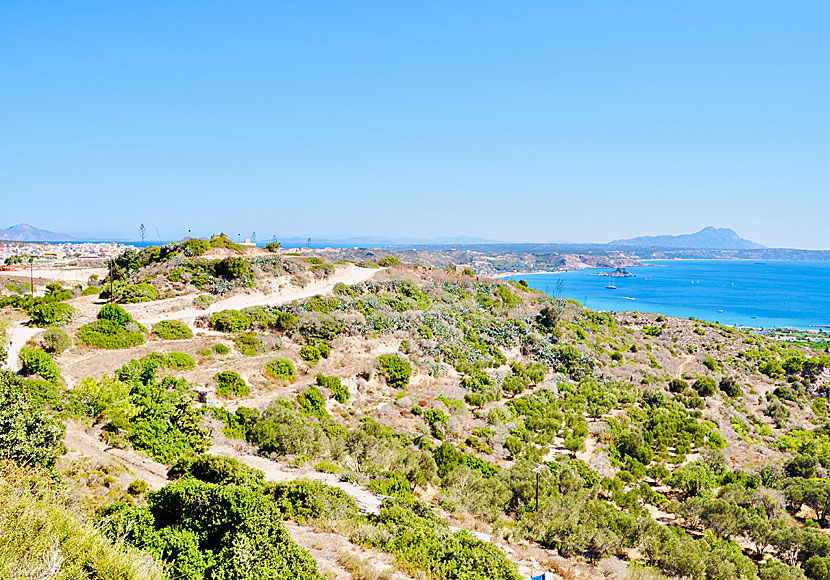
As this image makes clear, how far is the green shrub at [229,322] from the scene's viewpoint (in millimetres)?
29031

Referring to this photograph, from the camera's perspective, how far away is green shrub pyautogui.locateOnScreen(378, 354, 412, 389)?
2792 cm

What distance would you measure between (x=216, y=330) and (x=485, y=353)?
20.0m

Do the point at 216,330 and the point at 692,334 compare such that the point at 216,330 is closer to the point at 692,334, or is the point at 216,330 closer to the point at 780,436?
the point at 780,436

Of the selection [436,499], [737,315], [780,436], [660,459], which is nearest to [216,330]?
[436,499]

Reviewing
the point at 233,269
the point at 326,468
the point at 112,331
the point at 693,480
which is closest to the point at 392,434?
the point at 326,468

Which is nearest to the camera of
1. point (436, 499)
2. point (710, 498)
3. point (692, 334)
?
point (436, 499)

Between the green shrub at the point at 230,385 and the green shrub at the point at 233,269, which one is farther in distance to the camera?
the green shrub at the point at 233,269

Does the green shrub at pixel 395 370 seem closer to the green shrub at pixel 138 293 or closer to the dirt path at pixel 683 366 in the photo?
the green shrub at pixel 138 293

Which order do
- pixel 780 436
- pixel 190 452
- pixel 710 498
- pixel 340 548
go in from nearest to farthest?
pixel 340 548
pixel 190 452
pixel 710 498
pixel 780 436

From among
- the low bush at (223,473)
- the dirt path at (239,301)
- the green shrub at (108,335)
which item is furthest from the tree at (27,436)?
the dirt path at (239,301)

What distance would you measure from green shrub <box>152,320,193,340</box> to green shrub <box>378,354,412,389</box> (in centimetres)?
1166

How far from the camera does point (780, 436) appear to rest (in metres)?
33.3

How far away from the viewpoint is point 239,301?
35.3 m

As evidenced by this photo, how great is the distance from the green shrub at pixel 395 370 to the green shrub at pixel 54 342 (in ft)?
53.1
